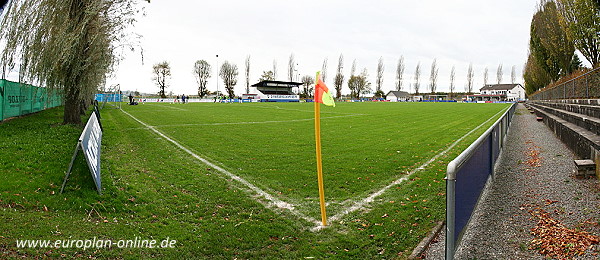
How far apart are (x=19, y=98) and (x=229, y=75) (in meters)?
100

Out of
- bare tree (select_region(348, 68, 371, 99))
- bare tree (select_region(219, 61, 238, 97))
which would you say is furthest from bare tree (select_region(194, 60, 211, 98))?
bare tree (select_region(348, 68, 371, 99))

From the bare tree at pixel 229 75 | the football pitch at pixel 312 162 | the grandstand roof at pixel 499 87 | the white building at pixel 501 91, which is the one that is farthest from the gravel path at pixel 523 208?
the grandstand roof at pixel 499 87

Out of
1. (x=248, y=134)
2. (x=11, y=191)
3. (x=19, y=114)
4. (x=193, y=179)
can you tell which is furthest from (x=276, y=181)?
(x=19, y=114)

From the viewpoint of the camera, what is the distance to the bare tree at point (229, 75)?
4550 inches

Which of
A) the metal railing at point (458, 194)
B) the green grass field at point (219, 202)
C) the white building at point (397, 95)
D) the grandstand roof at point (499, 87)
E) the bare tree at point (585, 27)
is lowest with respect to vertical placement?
the green grass field at point (219, 202)

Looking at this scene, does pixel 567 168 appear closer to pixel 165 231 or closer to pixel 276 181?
pixel 276 181

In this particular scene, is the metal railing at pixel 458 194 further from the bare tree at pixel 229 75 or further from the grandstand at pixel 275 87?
the bare tree at pixel 229 75

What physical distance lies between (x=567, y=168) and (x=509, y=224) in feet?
14.3

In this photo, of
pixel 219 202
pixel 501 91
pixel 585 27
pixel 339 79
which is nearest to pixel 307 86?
pixel 339 79

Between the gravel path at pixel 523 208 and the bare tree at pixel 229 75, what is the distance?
367ft

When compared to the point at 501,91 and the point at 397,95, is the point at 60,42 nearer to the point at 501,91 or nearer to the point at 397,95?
the point at 397,95

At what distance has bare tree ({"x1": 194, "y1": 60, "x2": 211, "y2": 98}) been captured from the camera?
106000 mm

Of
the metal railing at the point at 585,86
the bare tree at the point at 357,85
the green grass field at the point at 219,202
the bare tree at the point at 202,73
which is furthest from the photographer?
the bare tree at the point at 357,85

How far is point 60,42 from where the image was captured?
12.5 metres
